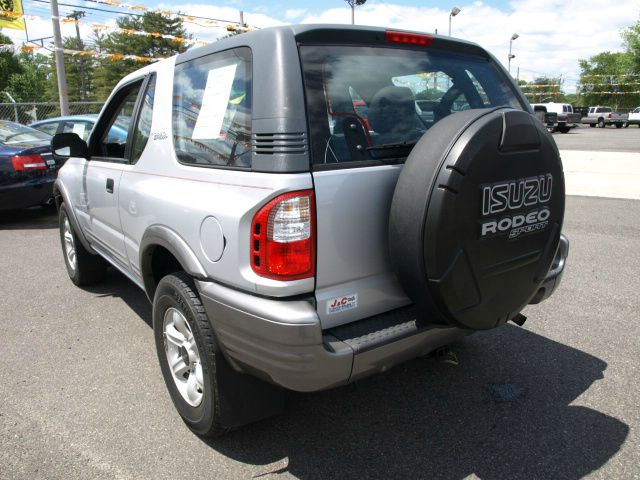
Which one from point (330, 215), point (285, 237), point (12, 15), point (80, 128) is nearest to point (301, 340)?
point (285, 237)

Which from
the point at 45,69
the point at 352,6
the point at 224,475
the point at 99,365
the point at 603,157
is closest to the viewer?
the point at 224,475

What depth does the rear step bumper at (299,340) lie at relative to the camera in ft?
6.36

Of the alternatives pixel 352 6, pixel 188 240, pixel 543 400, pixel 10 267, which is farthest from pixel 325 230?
pixel 352 6

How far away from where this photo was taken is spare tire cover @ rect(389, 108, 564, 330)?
6.48 ft

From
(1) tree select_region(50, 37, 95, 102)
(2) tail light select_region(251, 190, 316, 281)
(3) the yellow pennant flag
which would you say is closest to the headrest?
(2) tail light select_region(251, 190, 316, 281)

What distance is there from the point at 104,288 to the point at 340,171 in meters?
3.60

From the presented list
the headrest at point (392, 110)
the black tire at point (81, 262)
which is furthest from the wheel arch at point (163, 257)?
the black tire at point (81, 262)

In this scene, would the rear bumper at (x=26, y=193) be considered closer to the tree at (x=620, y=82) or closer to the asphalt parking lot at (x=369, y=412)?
the asphalt parking lot at (x=369, y=412)

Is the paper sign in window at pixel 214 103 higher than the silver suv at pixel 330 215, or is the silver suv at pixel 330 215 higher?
the paper sign in window at pixel 214 103

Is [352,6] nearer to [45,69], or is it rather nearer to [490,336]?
[490,336]

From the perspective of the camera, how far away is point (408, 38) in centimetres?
248

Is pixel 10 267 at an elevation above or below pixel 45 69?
below

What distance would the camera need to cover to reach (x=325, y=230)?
2.04 m

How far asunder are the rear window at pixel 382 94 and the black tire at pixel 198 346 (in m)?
0.89
